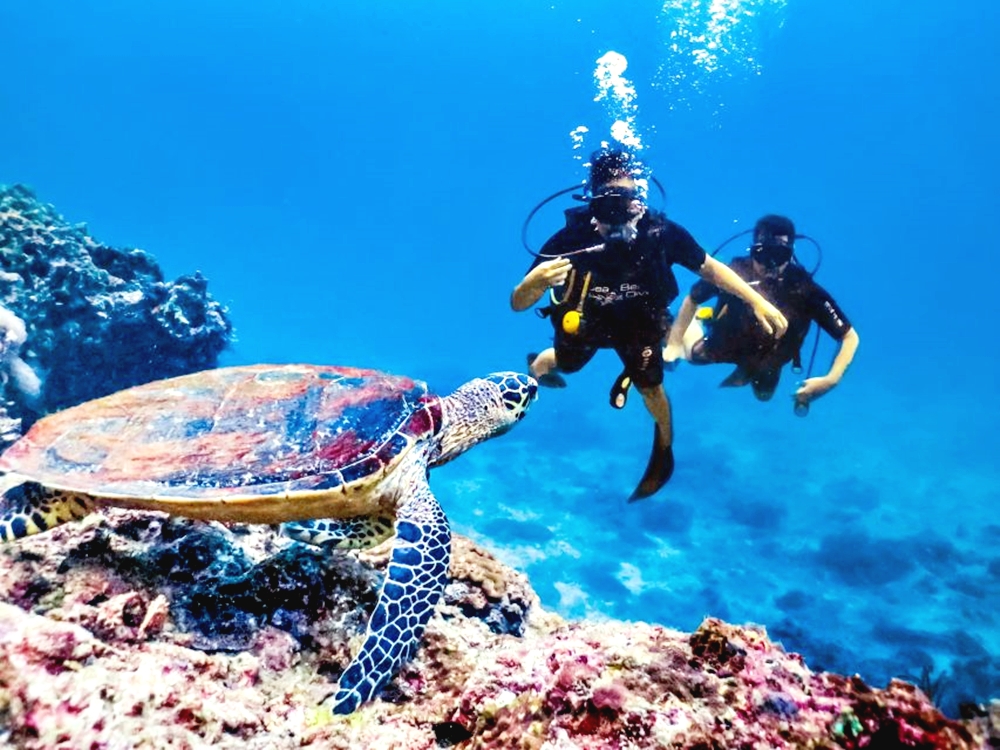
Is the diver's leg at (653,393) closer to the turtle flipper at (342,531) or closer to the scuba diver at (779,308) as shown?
the scuba diver at (779,308)

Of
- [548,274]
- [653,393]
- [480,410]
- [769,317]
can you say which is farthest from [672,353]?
[480,410]

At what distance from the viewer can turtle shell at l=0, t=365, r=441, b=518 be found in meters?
2.81

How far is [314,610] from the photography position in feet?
9.33

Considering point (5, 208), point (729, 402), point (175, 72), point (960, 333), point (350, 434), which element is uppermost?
point (175, 72)

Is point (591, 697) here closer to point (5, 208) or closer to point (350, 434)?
point (350, 434)

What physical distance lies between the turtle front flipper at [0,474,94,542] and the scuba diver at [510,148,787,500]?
12.7ft

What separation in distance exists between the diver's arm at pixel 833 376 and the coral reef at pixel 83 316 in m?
9.83

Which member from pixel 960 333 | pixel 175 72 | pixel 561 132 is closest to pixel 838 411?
pixel 960 333

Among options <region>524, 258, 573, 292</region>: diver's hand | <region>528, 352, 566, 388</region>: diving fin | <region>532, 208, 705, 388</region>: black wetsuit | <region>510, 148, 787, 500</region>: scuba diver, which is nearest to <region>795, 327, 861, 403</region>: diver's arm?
<region>510, 148, 787, 500</region>: scuba diver

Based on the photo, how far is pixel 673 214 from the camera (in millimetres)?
132750

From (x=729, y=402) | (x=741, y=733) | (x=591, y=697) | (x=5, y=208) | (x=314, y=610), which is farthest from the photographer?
(x=729, y=402)

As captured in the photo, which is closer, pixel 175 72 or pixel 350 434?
pixel 350 434

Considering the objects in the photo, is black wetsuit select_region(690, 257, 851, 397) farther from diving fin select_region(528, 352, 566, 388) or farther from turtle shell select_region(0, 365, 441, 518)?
turtle shell select_region(0, 365, 441, 518)

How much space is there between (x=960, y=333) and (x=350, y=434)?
133 m
